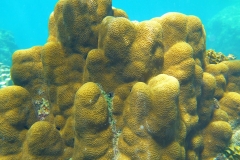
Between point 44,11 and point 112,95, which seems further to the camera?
point 44,11

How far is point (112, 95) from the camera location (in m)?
4.32

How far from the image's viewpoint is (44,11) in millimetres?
147750

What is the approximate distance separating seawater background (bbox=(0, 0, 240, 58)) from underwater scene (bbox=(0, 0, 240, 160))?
109ft

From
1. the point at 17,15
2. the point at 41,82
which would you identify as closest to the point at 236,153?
the point at 41,82

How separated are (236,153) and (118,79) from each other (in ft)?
11.8

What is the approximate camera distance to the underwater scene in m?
3.78

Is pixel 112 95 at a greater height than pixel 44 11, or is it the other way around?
pixel 44 11

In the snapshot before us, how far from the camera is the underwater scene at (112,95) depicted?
3775 millimetres

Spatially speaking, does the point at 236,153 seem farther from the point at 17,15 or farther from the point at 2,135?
the point at 17,15

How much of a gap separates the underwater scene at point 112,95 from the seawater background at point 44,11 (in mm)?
33362

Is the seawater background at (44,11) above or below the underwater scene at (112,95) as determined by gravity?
above

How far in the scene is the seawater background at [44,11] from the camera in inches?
2965

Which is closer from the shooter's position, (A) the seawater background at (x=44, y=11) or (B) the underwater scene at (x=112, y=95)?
(B) the underwater scene at (x=112, y=95)

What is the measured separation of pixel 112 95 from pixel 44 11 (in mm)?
161755
